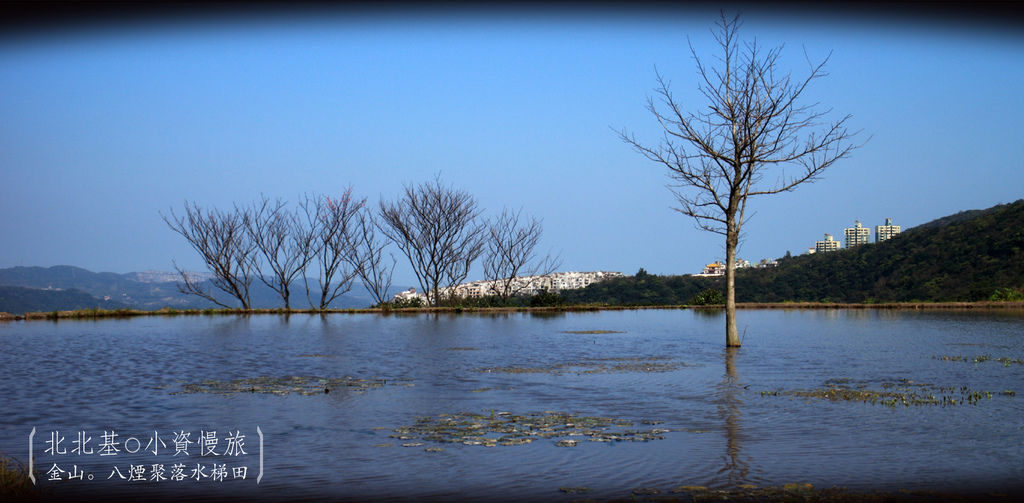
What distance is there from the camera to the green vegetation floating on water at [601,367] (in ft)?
32.5

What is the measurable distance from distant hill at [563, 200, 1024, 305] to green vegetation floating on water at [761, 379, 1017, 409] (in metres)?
26.5

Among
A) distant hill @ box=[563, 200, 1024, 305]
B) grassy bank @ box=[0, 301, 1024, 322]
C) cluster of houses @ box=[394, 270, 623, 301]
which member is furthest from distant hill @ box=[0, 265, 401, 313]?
grassy bank @ box=[0, 301, 1024, 322]

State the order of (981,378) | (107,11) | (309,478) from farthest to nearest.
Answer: (981,378), (309,478), (107,11)

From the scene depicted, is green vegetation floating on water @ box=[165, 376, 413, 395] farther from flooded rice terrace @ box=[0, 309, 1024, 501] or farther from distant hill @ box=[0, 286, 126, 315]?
distant hill @ box=[0, 286, 126, 315]

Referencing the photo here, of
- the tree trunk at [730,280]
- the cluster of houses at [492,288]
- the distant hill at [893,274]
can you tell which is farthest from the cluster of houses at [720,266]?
the tree trunk at [730,280]

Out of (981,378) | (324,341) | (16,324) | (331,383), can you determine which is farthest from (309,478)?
(16,324)

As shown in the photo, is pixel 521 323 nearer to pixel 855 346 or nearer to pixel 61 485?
pixel 855 346

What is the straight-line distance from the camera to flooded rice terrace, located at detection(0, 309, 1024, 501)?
172 inches

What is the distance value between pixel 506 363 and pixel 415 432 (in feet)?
17.1

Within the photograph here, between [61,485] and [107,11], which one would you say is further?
[61,485]

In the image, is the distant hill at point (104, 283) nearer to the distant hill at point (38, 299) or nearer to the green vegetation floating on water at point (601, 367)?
the distant hill at point (38, 299)

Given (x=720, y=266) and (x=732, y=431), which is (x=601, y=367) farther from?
(x=720, y=266)

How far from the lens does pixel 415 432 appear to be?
577 cm

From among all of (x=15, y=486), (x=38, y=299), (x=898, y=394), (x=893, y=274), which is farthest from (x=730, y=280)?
(x=38, y=299)
